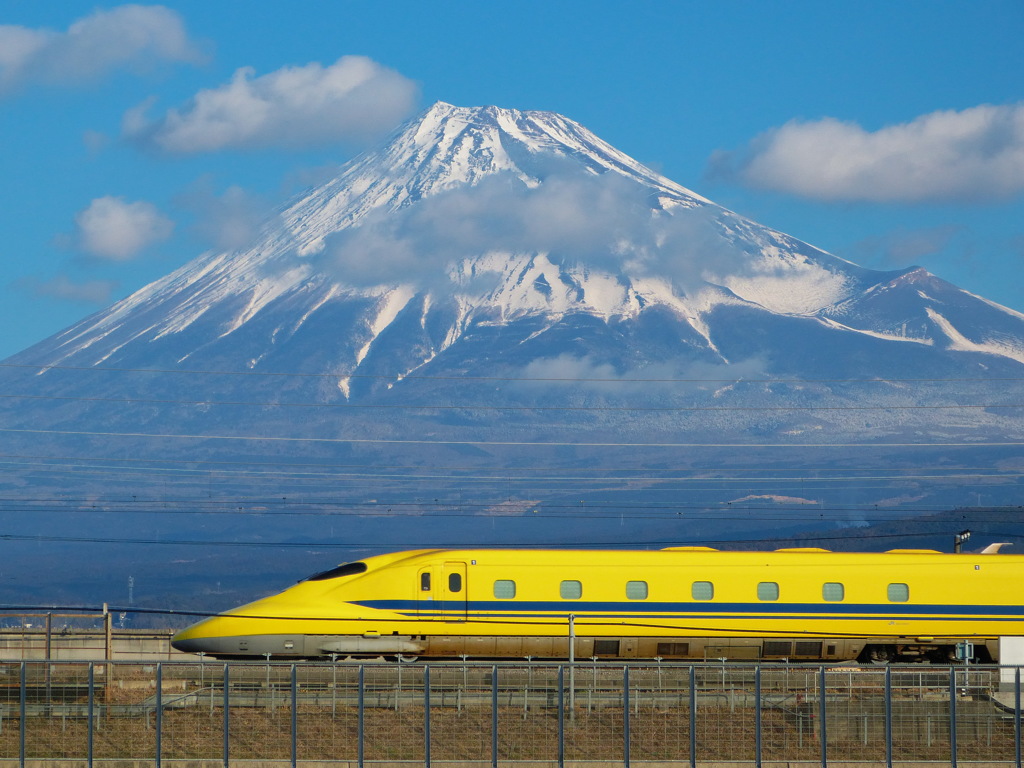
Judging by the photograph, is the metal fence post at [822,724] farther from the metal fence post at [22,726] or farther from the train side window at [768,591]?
the train side window at [768,591]

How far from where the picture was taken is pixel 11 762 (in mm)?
29203

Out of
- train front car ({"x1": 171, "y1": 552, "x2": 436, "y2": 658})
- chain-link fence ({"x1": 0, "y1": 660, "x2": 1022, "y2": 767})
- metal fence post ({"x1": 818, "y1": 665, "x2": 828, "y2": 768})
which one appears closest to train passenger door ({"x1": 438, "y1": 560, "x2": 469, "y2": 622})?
train front car ({"x1": 171, "y1": 552, "x2": 436, "y2": 658})

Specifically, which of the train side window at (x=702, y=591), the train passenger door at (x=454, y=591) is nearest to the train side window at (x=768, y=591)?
the train side window at (x=702, y=591)

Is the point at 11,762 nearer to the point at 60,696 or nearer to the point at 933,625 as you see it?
the point at 60,696

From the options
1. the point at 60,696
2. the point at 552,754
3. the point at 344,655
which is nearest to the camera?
the point at 552,754

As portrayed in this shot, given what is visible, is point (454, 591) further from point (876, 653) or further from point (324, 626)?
point (876, 653)

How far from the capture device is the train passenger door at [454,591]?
147ft

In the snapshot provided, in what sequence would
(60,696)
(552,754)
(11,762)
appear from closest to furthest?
(11,762) < (552,754) < (60,696)

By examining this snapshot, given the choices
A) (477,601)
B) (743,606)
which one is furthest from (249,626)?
(743,606)

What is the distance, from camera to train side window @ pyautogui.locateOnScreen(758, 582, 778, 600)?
46.0m

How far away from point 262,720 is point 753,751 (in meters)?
10.5

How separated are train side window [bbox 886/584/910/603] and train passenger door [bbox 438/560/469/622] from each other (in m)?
13.1

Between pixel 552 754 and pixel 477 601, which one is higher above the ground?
pixel 477 601

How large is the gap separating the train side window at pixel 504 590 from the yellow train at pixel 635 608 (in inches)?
1.2
